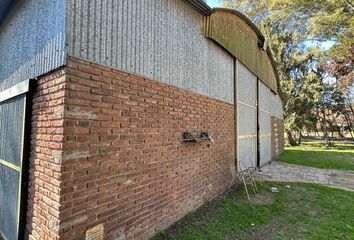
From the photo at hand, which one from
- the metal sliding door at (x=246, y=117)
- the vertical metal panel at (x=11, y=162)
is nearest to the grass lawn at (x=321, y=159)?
the metal sliding door at (x=246, y=117)

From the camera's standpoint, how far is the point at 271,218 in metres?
4.55

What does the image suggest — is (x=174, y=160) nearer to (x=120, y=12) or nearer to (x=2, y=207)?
(x=120, y=12)

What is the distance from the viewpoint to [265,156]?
36.7 feet

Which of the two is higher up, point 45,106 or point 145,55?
point 145,55

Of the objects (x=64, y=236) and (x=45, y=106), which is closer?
(x=64, y=236)

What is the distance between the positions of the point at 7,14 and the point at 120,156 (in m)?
3.49

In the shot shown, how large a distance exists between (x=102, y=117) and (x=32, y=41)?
5.17 feet

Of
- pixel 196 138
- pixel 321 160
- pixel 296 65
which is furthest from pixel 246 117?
pixel 296 65

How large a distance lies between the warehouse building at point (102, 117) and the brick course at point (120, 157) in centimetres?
1

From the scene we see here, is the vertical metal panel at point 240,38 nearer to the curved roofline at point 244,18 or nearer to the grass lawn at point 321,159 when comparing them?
the curved roofline at point 244,18

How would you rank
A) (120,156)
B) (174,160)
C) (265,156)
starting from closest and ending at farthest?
(120,156)
(174,160)
(265,156)

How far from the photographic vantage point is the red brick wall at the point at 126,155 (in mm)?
2416

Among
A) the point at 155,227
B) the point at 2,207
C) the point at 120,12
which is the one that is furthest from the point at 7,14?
the point at 155,227

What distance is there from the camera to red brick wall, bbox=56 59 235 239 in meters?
2.42
